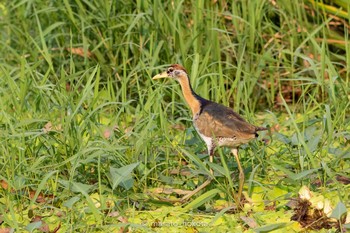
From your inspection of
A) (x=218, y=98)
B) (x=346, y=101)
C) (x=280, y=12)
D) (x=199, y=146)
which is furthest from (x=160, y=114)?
(x=280, y=12)

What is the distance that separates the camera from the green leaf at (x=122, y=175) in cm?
532

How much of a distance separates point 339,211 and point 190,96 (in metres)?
1.48

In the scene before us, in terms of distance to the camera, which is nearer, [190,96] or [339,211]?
[339,211]

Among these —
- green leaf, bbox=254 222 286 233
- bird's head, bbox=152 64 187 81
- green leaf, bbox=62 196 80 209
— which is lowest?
green leaf, bbox=254 222 286 233

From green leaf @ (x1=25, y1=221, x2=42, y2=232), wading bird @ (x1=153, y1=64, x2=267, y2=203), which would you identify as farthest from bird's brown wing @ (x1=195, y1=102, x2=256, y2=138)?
green leaf @ (x1=25, y1=221, x2=42, y2=232)

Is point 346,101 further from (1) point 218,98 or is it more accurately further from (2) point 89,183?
(2) point 89,183

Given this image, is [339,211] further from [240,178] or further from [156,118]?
[156,118]

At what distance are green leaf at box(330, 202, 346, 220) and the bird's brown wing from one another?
0.73 meters

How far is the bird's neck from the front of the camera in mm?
6031

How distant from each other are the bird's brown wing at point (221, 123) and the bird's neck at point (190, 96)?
0.12 metres

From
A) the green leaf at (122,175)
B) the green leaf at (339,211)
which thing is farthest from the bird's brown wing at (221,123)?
the green leaf at (339,211)

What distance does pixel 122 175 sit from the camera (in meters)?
5.34

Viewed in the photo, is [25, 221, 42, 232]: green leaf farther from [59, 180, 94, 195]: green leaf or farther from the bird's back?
the bird's back

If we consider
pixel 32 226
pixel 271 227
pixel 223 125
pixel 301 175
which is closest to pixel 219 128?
pixel 223 125
